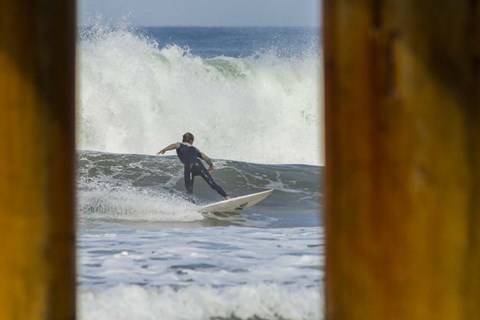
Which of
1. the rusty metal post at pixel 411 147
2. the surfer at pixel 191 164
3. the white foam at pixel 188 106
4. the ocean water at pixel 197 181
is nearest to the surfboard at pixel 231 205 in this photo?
the ocean water at pixel 197 181

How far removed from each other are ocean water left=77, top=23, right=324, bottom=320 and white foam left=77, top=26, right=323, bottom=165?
0.03 metres

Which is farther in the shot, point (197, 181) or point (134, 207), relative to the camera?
point (197, 181)

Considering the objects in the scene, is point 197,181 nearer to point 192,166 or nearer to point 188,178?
point 188,178

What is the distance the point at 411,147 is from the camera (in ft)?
4.15

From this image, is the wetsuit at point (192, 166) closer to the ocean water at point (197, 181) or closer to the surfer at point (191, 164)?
the surfer at point (191, 164)

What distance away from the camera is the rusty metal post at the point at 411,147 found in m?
1.25

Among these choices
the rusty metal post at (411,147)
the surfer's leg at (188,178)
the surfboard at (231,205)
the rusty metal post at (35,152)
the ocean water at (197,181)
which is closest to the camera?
→ the rusty metal post at (411,147)

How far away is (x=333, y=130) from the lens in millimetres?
1304

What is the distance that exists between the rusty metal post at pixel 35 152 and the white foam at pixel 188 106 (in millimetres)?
19460

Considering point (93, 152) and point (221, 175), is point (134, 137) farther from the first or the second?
point (221, 175)

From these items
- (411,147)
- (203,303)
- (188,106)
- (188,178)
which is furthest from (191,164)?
(411,147)

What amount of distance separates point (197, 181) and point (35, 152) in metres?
16.2

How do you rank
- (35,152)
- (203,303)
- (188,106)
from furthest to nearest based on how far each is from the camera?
(188,106) < (203,303) < (35,152)

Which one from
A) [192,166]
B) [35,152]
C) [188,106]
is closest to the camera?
[35,152]
